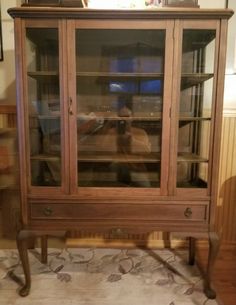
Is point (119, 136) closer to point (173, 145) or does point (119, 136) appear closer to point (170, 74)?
point (173, 145)

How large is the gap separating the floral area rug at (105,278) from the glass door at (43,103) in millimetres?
663

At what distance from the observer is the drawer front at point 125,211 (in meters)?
1.48

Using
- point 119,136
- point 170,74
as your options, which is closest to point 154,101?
point 170,74

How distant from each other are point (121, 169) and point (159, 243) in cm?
88

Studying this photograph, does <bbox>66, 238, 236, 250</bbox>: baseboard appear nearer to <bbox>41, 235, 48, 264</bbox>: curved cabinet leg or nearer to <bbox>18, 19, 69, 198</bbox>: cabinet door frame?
<bbox>41, 235, 48, 264</bbox>: curved cabinet leg

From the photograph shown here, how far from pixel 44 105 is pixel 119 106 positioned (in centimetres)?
42

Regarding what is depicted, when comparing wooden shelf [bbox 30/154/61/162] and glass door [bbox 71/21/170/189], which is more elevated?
glass door [bbox 71/21/170/189]

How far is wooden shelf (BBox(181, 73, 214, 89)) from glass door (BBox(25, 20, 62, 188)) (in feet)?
2.16

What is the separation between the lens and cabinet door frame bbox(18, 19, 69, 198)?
1352 millimetres

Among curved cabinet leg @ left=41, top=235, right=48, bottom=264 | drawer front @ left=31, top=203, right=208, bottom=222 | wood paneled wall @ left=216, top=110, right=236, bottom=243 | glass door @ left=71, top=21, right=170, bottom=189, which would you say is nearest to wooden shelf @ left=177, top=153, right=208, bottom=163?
glass door @ left=71, top=21, right=170, bottom=189

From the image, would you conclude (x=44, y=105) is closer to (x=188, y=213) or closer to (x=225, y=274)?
(x=188, y=213)

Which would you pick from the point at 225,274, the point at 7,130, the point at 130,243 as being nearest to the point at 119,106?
the point at 7,130

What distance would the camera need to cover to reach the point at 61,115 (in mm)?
1426

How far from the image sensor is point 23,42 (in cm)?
137
